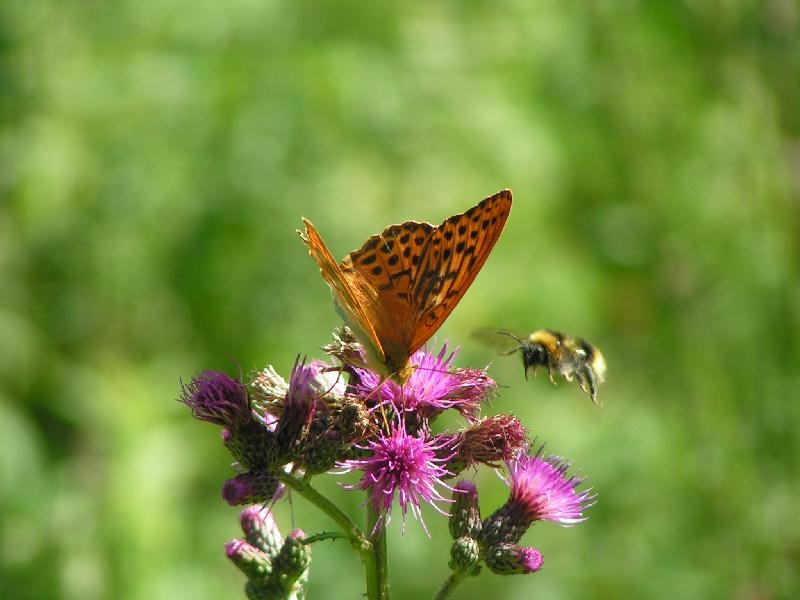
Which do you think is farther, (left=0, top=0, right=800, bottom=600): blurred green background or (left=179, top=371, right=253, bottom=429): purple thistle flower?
(left=0, top=0, right=800, bottom=600): blurred green background

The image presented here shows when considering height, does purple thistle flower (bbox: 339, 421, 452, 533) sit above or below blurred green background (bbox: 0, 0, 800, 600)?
below

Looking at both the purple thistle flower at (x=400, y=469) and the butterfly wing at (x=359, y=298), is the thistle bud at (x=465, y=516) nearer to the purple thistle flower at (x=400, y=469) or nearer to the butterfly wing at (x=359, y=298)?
the purple thistle flower at (x=400, y=469)

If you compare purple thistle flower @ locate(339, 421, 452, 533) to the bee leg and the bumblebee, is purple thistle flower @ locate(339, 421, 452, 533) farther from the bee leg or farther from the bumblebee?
the bee leg

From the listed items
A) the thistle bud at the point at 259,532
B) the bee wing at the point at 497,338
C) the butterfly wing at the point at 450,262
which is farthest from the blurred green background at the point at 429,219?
the butterfly wing at the point at 450,262

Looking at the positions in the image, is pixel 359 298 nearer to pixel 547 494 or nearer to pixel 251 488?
pixel 251 488

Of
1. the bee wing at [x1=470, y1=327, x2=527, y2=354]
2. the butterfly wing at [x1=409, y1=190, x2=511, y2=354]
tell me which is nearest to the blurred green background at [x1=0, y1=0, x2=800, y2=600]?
the bee wing at [x1=470, y1=327, x2=527, y2=354]

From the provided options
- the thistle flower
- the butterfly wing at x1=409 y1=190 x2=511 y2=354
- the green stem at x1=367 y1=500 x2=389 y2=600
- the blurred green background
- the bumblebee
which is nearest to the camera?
the green stem at x1=367 y1=500 x2=389 y2=600

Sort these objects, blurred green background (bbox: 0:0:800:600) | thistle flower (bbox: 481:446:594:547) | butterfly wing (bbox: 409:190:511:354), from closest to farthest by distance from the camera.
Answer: butterfly wing (bbox: 409:190:511:354) → thistle flower (bbox: 481:446:594:547) → blurred green background (bbox: 0:0:800:600)

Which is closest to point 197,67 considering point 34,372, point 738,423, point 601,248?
point 34,372
